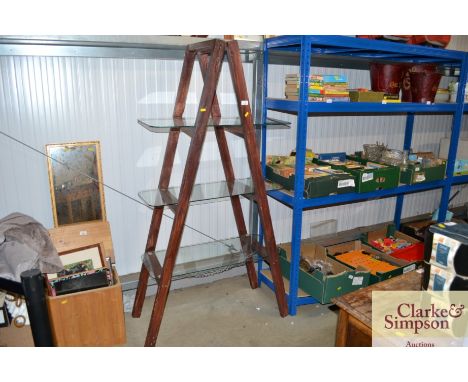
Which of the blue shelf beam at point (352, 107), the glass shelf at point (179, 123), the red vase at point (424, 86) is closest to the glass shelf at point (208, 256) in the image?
the glass shelf at point (179, 123)

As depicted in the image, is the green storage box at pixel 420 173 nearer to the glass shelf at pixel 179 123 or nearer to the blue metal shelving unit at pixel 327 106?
the blue metal shelving unit at pixel 327 106

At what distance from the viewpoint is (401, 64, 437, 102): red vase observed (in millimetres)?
2721

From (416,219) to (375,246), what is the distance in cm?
91

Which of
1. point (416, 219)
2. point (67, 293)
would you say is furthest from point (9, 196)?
point (416, 219)

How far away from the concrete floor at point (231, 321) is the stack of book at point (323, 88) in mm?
1398

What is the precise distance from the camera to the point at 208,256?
267 cm

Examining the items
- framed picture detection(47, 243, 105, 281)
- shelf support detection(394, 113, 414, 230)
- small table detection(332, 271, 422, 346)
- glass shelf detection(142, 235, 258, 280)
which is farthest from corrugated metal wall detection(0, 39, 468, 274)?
small table detection(332, 271, 422, 346)

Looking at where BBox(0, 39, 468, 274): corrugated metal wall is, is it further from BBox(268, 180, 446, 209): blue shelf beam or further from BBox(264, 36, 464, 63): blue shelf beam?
BBox(268, 180, 446, 209): blue shelf beam

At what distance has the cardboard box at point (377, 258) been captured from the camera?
8.77 feet

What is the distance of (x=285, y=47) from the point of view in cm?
252

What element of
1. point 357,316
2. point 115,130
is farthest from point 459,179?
point 115,130

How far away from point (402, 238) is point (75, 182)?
265 centimetres

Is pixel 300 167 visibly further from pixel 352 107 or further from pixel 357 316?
pixel 357 316

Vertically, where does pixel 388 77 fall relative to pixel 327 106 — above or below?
above
